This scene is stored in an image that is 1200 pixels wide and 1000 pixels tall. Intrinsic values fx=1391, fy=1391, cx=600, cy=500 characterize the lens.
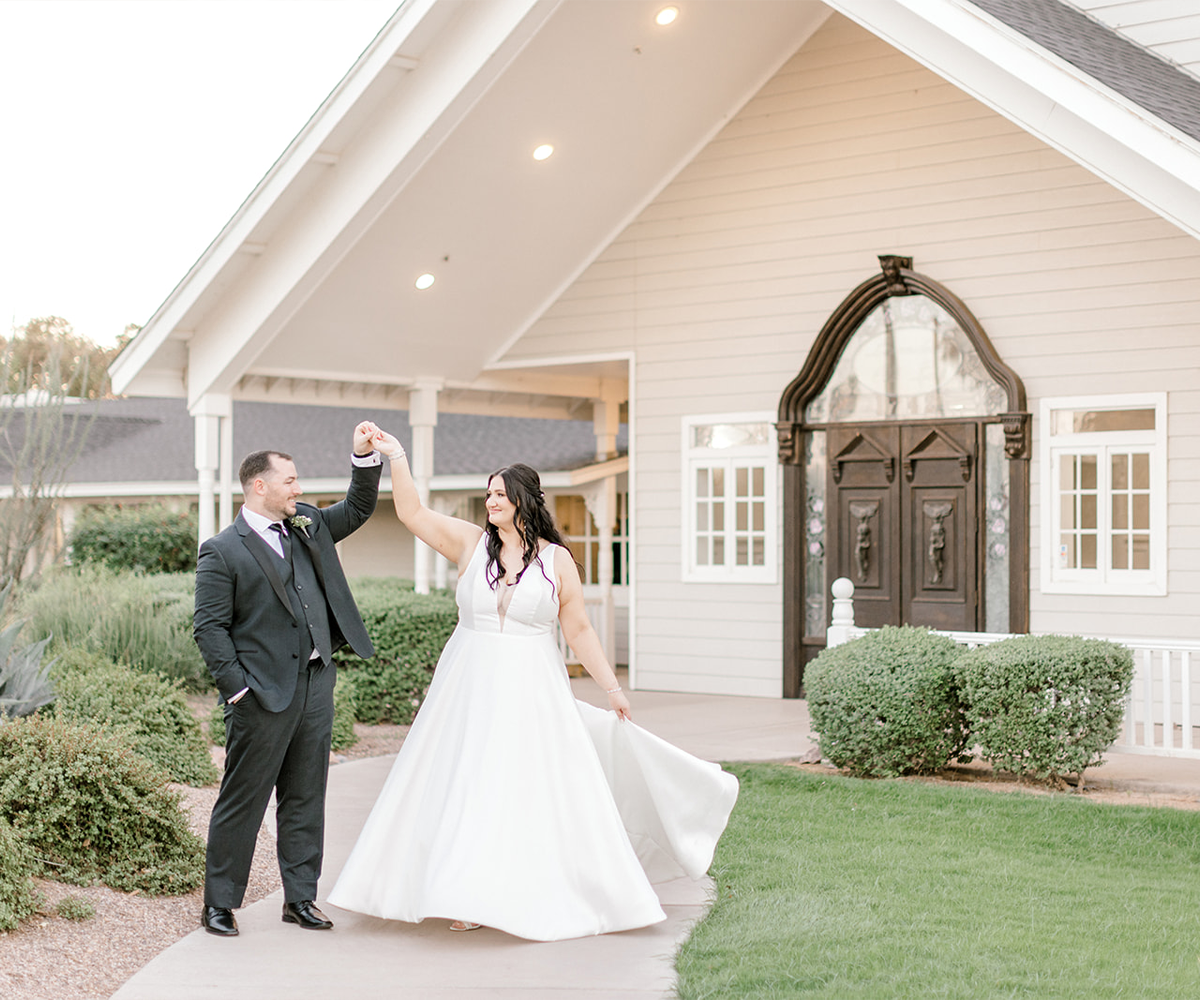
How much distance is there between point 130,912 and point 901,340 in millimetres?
8717

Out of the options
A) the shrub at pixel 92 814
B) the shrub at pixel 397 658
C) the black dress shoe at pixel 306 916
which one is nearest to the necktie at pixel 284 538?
the black dress shoe at pixel 306 916

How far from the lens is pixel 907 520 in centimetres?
1216

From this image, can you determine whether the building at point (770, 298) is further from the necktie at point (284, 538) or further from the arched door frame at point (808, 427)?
the necktie at point (284, 538)

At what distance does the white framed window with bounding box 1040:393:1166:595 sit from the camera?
10.9m

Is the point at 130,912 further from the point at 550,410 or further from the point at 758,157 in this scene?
the point at 550,410

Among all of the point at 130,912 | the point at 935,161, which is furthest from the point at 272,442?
the point at 130,912

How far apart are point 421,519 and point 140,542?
54.6 ft

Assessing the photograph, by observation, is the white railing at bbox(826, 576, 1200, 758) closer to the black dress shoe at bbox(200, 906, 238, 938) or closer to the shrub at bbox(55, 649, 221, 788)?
the shrub at bbox(55, 649, 221, 788)

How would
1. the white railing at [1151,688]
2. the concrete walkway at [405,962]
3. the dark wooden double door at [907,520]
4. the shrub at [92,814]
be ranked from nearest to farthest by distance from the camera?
the concrete walkway at [405,962]
the shrub at [92,814]
the white railing at [1151,688]
the dark wooden double door at [907,520]

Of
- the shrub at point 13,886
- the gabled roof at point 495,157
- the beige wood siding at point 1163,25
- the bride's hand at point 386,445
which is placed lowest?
the shrub at point 13,886

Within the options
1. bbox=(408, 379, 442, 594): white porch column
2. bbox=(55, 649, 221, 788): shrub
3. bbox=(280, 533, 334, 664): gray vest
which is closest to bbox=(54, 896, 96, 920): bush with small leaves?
bbox=(280, 533, 334, 664): gray vest

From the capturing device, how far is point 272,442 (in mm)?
23094

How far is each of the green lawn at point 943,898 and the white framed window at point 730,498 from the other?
16.0ft

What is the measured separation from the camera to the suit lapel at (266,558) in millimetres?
5148
